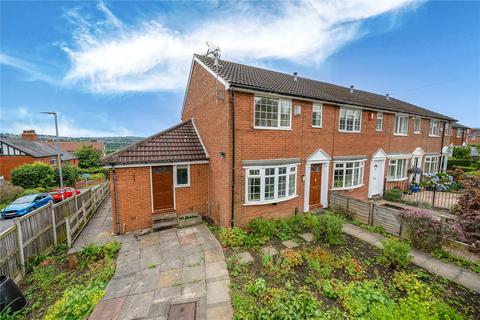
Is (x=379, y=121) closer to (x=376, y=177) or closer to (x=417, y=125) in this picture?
(x=376, y=177)

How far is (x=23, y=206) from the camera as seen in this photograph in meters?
14.3

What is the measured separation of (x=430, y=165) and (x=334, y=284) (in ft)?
65.6

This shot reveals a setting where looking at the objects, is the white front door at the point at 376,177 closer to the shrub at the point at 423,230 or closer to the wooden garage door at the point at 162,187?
the shrub at the point at 423,230

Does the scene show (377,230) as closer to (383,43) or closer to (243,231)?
(243,231)

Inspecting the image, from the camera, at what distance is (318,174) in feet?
34.8

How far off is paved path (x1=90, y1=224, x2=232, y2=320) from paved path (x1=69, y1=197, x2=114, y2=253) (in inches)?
40.5

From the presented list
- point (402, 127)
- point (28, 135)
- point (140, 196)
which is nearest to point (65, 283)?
point (140, 196)

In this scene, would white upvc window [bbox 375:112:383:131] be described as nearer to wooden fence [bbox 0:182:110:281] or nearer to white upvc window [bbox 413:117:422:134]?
white upvc window [bbox 413:117:422:134]

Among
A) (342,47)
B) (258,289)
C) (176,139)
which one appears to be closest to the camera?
(258,289)

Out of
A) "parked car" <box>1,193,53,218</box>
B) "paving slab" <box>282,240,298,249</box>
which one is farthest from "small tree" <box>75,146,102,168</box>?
"paving slab" <box>282,240,298,249</box>

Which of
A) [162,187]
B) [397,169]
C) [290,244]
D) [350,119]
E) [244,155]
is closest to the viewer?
[290,244]

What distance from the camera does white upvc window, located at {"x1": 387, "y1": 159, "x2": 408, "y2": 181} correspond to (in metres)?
14.0

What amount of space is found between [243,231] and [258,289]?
10.8ft

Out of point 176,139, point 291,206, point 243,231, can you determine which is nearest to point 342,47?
point 291,206
